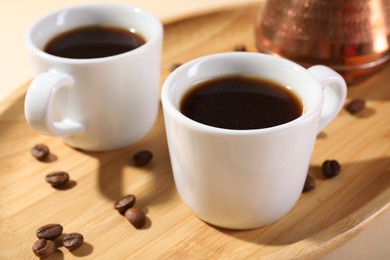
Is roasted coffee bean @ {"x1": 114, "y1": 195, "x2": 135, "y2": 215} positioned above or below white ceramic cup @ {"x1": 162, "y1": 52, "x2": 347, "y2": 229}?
below

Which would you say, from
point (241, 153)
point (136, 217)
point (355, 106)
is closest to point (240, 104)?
point (241, 153)

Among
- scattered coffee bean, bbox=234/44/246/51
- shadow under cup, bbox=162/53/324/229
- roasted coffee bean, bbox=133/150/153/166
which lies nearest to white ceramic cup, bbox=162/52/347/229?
shadow under cup, bbox=162/53/324/229

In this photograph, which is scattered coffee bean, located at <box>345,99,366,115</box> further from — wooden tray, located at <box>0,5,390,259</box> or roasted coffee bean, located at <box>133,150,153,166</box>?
roasted coffee bean, located at <box>133,150,153,166</box>

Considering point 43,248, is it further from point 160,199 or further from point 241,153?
point 241,153

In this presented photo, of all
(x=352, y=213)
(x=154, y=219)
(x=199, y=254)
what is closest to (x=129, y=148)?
(x=154, y=219)

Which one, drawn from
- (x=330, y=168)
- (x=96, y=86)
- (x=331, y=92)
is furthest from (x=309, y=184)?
(x=96, y=86)

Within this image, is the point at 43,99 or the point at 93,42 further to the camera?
the point at 93,42

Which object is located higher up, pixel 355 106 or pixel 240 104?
pixel 240 104

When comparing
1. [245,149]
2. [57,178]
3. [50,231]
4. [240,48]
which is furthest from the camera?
[240,48]

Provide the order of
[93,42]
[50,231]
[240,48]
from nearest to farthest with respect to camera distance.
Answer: [50,231] < [93,42] < [240,48]
